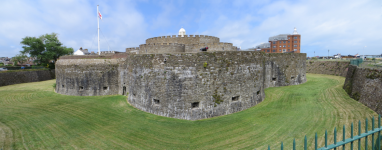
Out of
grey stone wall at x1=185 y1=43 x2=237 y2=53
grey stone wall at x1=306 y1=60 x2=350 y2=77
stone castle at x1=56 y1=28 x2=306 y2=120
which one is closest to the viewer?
stone castle at x1=56 y1=28 x2=306 y2=120

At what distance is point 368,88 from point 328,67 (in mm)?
23808

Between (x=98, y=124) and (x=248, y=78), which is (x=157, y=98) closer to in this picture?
(x=98, y=124)

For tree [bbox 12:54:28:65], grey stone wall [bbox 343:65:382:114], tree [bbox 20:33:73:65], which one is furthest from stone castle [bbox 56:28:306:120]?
tree [bbox 12:54:28:65]

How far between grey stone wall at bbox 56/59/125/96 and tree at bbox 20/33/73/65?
93.2ft

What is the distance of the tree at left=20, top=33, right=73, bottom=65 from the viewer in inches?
1630

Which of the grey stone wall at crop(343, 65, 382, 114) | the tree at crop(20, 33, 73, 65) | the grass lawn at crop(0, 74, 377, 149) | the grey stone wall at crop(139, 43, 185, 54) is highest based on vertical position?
the tree at crop(20, 33, 73, 65)

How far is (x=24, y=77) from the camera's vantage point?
108ft

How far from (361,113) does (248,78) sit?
23.9 feet

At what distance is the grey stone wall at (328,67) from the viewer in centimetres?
2959

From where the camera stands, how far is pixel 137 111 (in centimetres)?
1485

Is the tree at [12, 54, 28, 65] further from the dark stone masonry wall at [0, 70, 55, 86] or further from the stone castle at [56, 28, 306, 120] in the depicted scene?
the stone castle at [56, 28, 306, 120]

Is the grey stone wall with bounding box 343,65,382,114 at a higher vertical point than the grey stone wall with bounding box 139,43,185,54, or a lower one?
lower

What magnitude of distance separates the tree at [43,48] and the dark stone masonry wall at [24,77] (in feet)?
20.8

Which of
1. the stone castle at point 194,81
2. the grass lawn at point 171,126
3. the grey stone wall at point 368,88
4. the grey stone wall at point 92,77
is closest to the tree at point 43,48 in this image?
the grey stone wall at point 92,77
